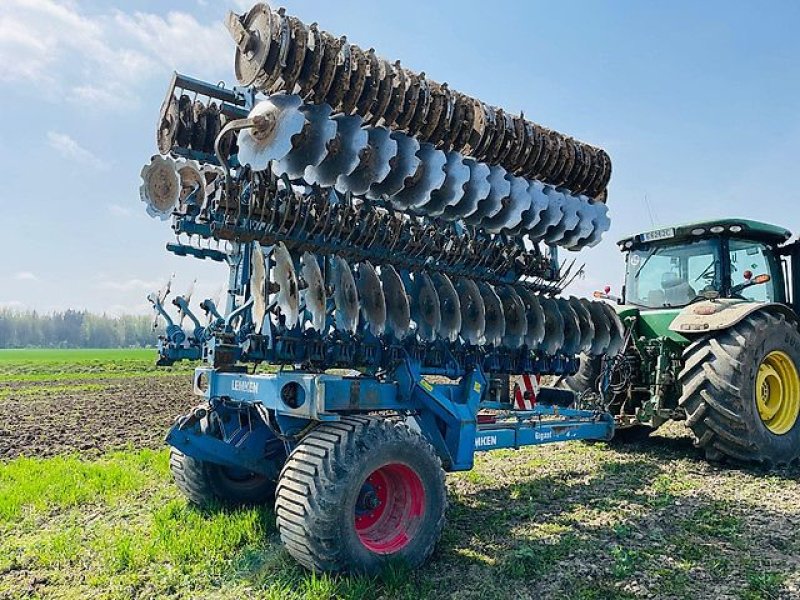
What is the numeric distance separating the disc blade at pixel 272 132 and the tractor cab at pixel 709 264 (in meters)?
5.00

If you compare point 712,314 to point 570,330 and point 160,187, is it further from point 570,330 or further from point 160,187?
point 160,187

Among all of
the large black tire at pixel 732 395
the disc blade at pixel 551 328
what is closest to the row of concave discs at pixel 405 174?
the disc blade at pixel 551 328

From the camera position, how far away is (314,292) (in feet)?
Answer: 15.4

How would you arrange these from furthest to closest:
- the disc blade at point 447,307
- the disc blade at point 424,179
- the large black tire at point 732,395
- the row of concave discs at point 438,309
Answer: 1. the large black tire at point 732,395
2. the disc blade at point 447,307
3. the disc blade at point 424,179
4. the row of concave discs at point 438,309

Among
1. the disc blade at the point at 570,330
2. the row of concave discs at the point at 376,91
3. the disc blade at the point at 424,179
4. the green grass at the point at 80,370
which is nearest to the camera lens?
the row of concave discs at the point at 376,91

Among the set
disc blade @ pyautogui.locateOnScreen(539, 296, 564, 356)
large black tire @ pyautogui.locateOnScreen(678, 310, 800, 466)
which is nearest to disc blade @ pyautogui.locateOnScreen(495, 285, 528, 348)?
disc blade @ pyautogui.locateOnScreen(539, 296, 564, 356)

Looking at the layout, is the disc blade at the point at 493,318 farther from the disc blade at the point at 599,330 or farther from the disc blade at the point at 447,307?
the disc blade at the point at 599,330

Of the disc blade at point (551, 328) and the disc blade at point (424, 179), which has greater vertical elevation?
the disc blade at point (424, 179)

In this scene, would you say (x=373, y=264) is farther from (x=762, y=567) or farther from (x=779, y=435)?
(x=779, y=435)

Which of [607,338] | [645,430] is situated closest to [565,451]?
[645,430]

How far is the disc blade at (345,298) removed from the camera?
4738 millimetres

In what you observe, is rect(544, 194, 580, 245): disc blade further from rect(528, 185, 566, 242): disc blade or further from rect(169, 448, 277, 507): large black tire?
rect(169, 448, 277, 507): large black tire

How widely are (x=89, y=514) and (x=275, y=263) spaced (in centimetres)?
257

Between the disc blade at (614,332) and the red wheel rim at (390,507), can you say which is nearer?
the red wheel rim at (390,507)
